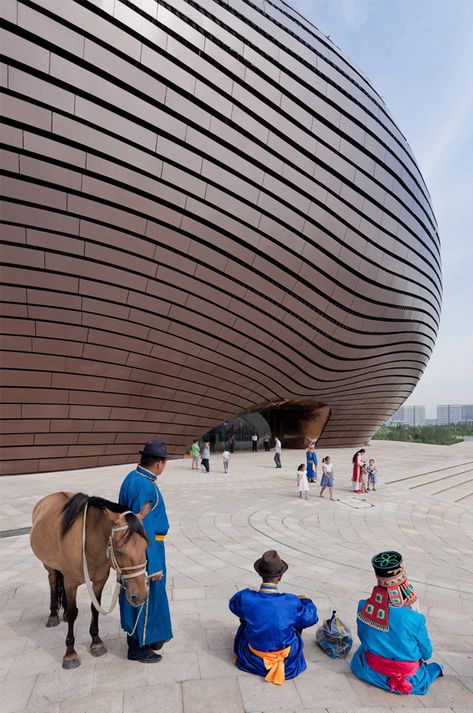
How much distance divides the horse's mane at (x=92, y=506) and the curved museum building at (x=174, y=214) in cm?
1133

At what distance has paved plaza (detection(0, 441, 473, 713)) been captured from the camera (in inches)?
116

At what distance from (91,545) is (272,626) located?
158 centimetres

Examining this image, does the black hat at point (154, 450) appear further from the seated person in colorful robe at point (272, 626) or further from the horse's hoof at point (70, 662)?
the horse's hoof at point (70, 662)

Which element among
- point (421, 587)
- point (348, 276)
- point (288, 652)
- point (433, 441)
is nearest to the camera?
point (288, 652)

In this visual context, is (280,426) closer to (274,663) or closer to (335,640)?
(335,640)

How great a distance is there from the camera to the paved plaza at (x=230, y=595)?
116 inches

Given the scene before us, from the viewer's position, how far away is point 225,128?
47.5 feet

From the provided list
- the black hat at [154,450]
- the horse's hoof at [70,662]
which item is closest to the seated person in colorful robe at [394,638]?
the black hat at [154,450]

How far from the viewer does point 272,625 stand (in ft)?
10.2

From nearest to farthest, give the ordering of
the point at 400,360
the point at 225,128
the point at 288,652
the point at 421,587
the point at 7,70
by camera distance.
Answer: the point at 288,652 < the point at 421,587 < the point at 7,70 < the point at 225,128 < the point at 400,360

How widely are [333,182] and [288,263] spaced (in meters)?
4.15

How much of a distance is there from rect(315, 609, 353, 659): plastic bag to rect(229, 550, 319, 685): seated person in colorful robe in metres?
0.34

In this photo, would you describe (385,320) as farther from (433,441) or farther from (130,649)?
(433,441)

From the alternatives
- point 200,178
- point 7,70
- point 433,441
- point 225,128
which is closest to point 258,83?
point 225,128
